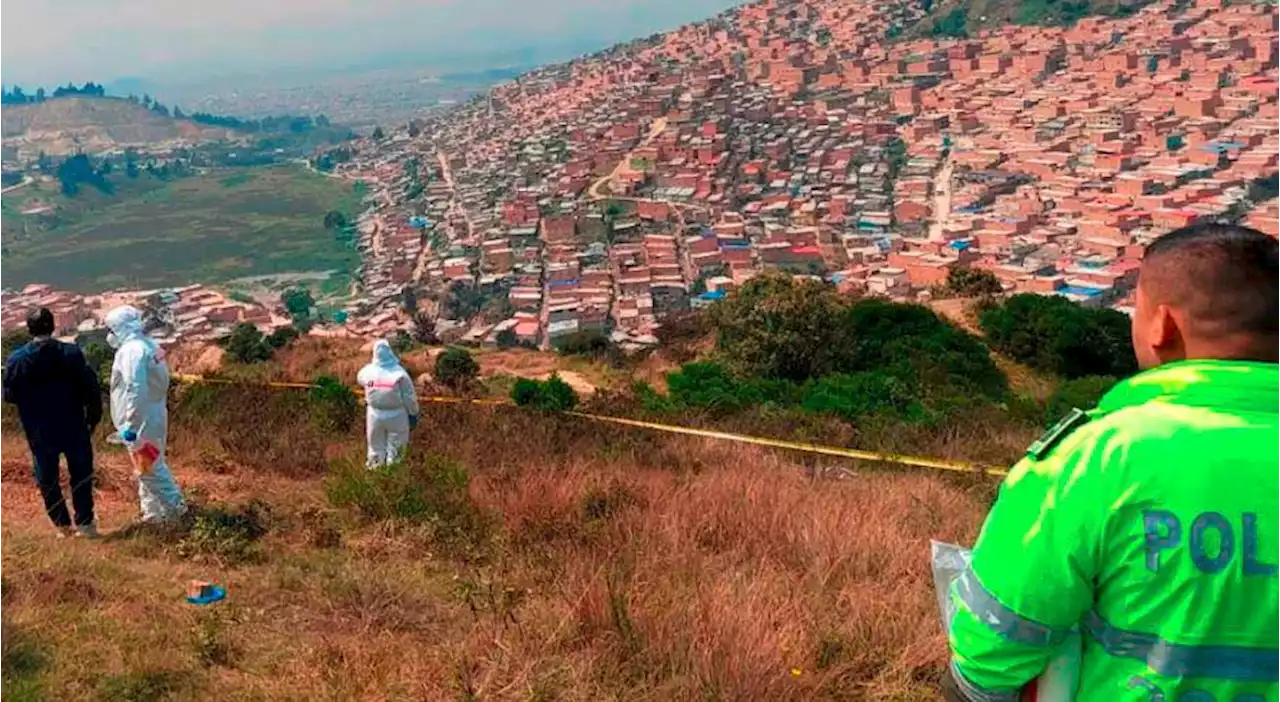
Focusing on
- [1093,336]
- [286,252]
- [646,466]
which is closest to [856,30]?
[286,252]

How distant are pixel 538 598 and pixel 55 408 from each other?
3.10 metres

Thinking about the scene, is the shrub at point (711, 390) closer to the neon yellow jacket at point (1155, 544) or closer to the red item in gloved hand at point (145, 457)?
the red item in gloved hand at point (145, 457)

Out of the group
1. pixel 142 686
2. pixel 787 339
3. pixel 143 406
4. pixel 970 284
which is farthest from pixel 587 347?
pixel 142 686

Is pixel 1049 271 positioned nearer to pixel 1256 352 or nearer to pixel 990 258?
pixel 990 258

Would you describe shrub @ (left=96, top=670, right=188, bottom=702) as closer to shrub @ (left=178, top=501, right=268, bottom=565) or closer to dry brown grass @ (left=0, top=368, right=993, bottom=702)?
dry brown grass @ (left=0, top=368, right=993, bottom=702)

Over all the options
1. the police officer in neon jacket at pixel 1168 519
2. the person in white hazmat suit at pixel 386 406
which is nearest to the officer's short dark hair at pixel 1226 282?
the police officer in neon jacket at pixel 1168 519

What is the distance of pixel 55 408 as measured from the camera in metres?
4.92

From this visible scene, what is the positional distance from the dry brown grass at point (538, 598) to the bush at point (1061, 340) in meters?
9.01

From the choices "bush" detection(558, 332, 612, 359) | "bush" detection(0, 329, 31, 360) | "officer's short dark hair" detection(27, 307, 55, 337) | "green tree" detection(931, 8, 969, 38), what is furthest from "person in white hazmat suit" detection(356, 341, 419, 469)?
"green tree" detection(931, 8, 969, 38)

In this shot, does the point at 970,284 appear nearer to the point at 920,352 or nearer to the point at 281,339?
the point at 920,352

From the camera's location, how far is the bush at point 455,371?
12.1 meters

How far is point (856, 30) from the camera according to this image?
300 feet

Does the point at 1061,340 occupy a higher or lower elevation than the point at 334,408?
lower

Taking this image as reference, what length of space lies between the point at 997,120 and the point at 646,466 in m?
58.3
